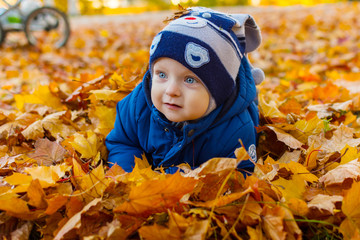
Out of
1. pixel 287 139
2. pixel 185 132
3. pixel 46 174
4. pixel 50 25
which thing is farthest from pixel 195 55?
pixel 50 25

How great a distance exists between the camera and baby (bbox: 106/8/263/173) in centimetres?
142

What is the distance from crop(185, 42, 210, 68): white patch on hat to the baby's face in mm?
39

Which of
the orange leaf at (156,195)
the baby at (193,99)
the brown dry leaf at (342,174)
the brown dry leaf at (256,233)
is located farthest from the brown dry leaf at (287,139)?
the orange leaf at (156,195)

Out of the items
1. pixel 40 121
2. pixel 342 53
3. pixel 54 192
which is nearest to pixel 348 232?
pixel 54 192

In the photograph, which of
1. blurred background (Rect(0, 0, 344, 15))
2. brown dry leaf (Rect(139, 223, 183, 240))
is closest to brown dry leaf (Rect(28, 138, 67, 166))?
brown dry leaf (Rect(139, 223, 183, 240))

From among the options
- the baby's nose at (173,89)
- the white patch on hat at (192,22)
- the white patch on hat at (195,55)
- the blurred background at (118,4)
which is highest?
the white patch on hat at (192,22)

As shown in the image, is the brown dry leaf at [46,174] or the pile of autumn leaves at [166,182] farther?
the brown dry leaf at [46,174]

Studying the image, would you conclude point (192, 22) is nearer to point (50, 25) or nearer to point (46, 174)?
point (46, 174)

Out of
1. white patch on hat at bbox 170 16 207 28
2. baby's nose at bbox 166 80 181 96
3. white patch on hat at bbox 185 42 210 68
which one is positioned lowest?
baby's nose at bbox 166 80 181 96

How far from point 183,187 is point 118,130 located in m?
0.78

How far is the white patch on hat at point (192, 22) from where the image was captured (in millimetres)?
1431

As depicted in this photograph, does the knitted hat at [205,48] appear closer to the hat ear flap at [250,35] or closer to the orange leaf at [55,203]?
the hat ear flap at [250,35]

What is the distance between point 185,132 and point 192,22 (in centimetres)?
49

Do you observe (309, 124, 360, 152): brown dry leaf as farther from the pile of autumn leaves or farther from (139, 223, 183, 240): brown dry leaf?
(139, 223, 183, 240): brown dry leaf
